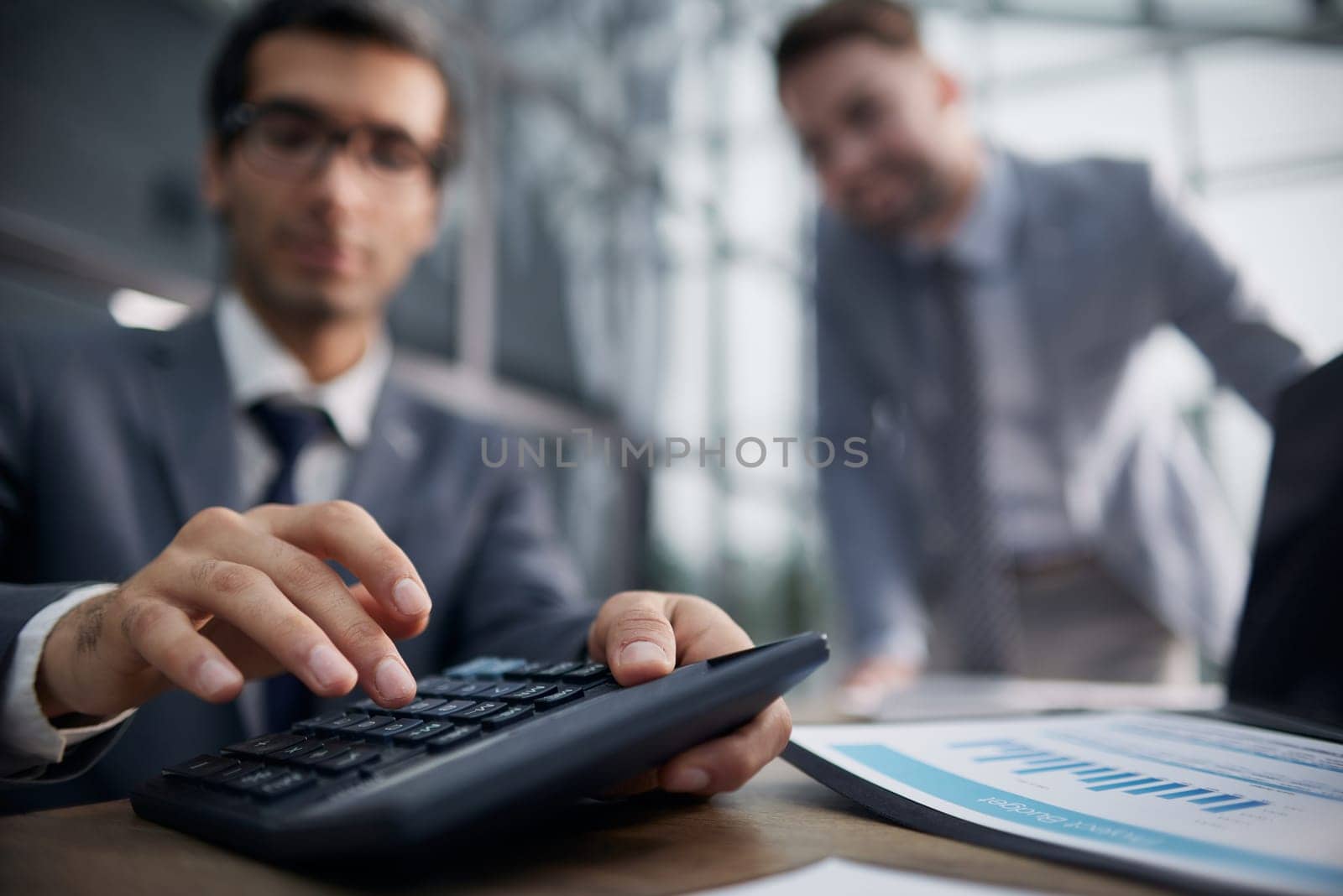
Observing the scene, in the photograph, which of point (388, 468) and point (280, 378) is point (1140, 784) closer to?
point (388, 468)

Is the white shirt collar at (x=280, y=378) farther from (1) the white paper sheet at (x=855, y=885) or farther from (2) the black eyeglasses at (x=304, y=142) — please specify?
(1) the white paper sheet at (x=855, y=885)

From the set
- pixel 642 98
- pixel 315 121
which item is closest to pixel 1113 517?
pixel 315 121

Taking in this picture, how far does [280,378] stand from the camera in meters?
0.98

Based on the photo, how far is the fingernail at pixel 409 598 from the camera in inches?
17.6

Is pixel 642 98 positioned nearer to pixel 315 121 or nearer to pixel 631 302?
pixel 631 302

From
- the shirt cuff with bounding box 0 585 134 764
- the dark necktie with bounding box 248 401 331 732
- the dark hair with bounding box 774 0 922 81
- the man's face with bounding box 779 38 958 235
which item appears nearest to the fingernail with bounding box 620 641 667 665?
the shirt cuff with bounding box 0 585 134 764

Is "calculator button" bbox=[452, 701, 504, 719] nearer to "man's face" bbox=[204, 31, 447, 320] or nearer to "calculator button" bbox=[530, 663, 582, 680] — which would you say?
"calculator button" bbox=[530, 663, 582, 680]

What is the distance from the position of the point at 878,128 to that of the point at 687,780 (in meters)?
1.65

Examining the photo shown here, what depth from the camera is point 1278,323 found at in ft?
3.98

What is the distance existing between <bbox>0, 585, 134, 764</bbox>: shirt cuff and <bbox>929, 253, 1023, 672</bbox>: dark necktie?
134 cm

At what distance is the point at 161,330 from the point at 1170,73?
4773 mm

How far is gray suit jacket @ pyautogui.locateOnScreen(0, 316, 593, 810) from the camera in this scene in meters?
0.75

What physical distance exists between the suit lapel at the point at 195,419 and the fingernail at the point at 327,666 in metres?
0.53

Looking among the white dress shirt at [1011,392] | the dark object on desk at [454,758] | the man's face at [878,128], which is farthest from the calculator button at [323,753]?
the man's face at [878,128]
